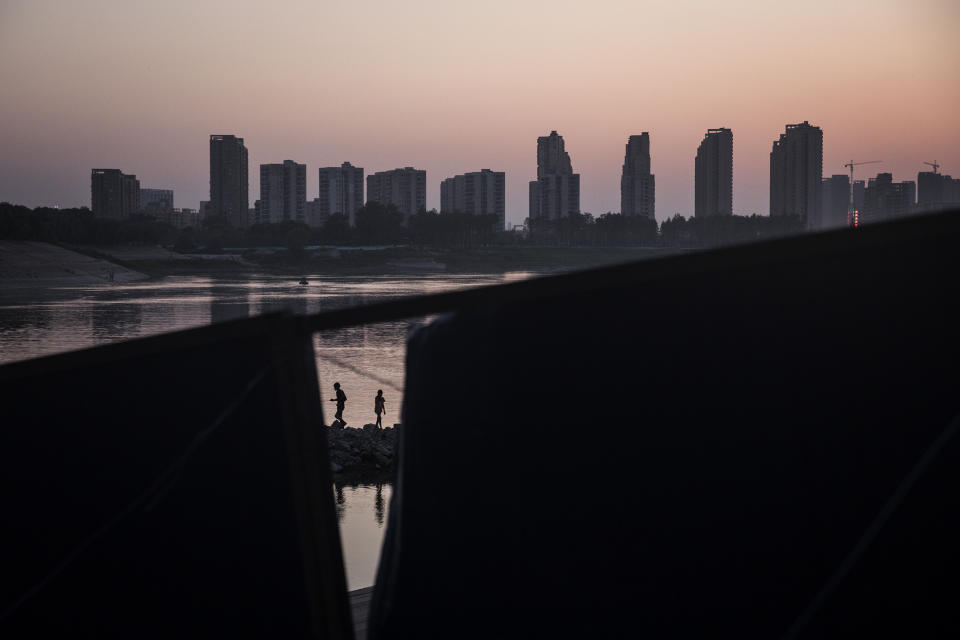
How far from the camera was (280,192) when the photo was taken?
8944 centimetres

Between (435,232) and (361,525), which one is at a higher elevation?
(435,232)

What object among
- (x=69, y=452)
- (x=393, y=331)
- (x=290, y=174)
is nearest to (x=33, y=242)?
(x=393, y=331)

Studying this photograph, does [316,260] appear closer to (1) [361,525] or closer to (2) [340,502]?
(2) [340,502]

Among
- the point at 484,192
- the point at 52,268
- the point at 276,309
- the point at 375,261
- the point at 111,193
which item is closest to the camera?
the point at 276,309

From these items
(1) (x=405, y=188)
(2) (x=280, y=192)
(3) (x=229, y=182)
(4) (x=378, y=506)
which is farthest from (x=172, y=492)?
(1) (x=405, y=188)

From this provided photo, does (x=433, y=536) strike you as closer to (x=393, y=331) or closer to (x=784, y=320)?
(x=784, y=320)

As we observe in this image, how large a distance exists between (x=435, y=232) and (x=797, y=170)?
27.1 m

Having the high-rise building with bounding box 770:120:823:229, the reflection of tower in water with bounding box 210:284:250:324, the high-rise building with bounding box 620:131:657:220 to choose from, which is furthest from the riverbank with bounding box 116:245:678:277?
the high-rise building with bounding box 620:131:657:220

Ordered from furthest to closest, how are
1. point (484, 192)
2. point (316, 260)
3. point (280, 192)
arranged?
point (484, 192)
point (280, 192)
point (316, 260)

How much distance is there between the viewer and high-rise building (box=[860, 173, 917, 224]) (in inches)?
2478

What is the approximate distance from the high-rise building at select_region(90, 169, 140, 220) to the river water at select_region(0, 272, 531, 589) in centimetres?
5046

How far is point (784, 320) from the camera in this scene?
92 cm

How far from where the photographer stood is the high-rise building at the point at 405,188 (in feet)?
309

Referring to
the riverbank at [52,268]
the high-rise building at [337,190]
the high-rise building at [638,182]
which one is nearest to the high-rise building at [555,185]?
the high-rise building at [638,182]
